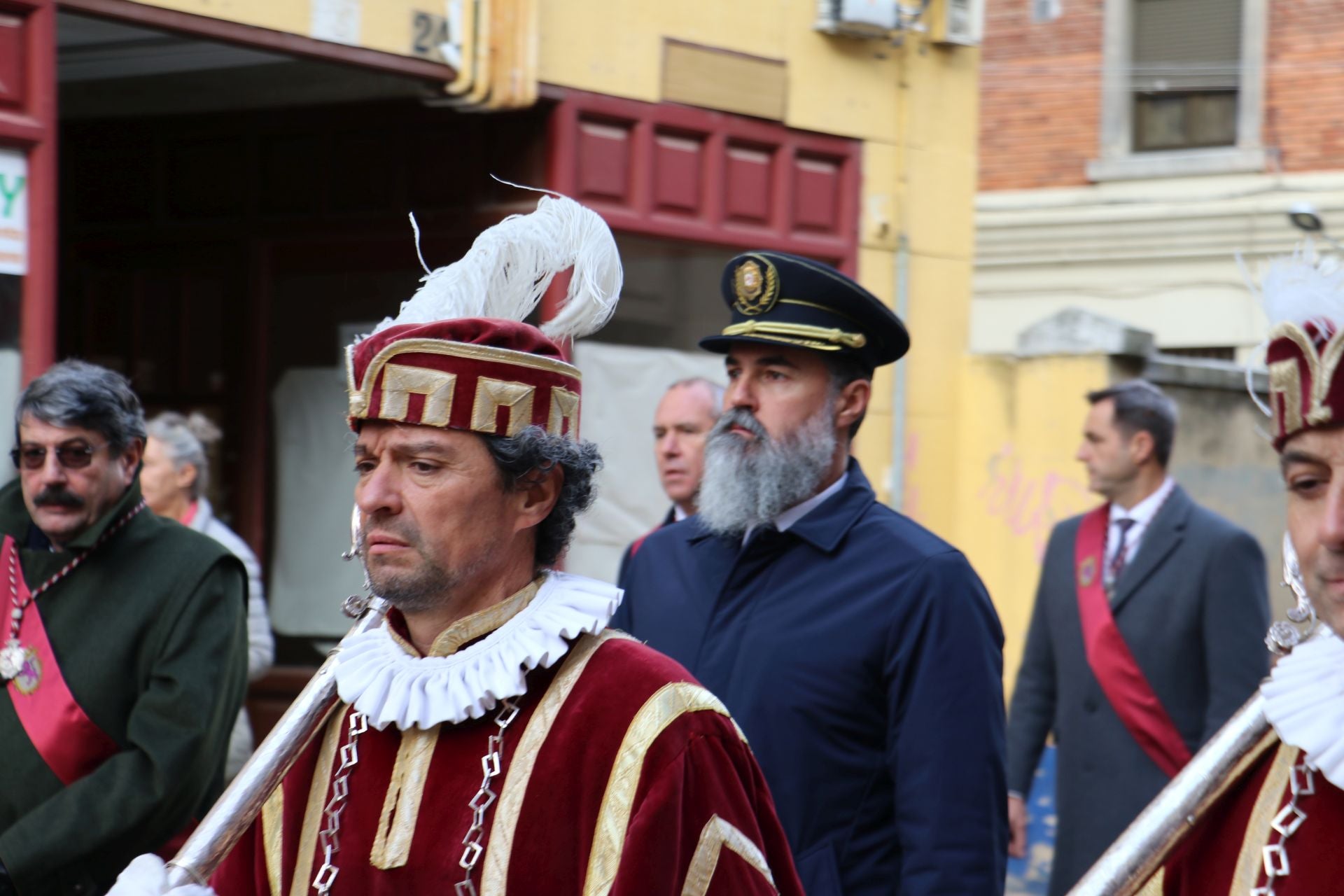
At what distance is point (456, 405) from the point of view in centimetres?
268

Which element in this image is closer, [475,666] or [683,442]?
[475,666]

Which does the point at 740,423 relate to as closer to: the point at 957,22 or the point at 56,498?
the point at 56,498

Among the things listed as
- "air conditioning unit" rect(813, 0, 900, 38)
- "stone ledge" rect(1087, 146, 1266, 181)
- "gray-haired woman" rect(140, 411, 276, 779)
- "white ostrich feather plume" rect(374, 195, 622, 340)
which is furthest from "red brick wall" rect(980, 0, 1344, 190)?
"white ostrich feather plume" rect(374, 195, 622, 340)

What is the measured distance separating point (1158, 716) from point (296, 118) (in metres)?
4.39

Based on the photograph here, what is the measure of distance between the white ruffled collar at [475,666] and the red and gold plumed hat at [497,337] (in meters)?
0.25

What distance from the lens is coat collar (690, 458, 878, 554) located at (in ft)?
11.5

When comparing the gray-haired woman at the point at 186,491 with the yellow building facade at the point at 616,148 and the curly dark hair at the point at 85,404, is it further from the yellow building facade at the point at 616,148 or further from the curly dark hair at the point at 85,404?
the curly dark hair at the point at 85,404

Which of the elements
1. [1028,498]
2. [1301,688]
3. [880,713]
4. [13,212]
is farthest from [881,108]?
[1301,688]

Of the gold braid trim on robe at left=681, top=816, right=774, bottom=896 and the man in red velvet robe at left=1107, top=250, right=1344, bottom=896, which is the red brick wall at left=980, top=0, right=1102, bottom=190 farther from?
the gold braid trim on robe at left=681, top=816, right=774, bottom=896

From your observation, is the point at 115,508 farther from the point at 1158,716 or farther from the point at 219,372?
the point at 219,372

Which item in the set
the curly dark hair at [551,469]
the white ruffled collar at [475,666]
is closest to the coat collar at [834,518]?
the curly dark hair at [551,469]

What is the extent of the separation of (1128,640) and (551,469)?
3.24m

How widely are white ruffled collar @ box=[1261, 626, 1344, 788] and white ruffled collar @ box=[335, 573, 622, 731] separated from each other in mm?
899

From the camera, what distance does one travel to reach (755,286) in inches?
149
